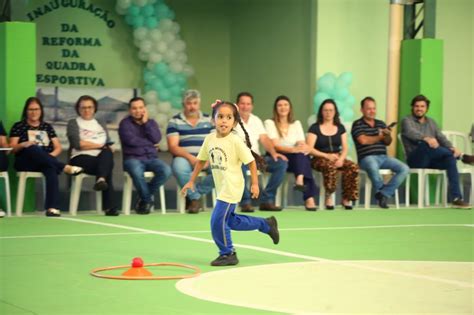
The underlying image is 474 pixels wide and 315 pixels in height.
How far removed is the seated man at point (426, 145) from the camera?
13.4 meters

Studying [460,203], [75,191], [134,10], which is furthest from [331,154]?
[134,10]

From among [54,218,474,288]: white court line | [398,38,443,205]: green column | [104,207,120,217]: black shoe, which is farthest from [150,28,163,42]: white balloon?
[54,218,474,288]: white court line

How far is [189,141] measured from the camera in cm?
1232

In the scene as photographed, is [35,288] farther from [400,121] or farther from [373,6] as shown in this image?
[373,6]

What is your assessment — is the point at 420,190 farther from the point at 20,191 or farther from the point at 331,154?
the point at 20,191

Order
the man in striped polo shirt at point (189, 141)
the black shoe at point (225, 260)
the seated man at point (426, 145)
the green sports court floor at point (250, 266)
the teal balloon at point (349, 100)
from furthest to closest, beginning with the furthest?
the teal balloon at point (349, 100) < the seated man at point (426, 145) < the man in striped polo shirt at point (189, 141) < the black shoe at point (225, 260) < the green sports court floor at point (250, 266)

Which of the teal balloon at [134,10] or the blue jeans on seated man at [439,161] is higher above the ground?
the teal balloon at [134,10]

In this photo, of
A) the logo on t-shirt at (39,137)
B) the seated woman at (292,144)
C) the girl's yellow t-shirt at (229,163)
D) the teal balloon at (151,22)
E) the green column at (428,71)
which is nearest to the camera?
the girl's yellow t-shirt at (229,163)

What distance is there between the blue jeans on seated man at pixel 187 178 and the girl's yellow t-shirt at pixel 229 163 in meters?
4.36

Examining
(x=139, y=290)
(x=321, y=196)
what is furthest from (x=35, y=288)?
(x=321, y=196)

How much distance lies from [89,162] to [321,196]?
293 cm

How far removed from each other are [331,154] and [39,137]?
138 inches

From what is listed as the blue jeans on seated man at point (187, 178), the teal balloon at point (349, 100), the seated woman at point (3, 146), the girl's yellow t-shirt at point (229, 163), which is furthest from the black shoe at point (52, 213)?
the teal balloon at point (349, 100)

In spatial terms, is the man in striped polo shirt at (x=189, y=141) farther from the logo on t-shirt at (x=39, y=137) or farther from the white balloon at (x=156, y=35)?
the white balloon at (x=156, y=35)
